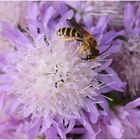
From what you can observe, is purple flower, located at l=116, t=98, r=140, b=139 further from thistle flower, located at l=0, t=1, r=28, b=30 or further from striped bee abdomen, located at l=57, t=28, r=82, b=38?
thistle flower, located at l=0, t=1, r=28, b=30

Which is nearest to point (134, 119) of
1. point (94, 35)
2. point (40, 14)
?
point (94, 35)

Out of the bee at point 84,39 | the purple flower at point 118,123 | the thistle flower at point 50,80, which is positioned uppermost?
the bee at point 84,39

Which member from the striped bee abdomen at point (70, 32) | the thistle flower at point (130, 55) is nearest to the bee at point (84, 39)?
the striped bee abdomen at point (70, 32)

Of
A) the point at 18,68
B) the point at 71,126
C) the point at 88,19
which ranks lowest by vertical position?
the point at 71,126

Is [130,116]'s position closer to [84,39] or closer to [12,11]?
[84,39]

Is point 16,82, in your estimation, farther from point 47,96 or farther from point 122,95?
point 122,95

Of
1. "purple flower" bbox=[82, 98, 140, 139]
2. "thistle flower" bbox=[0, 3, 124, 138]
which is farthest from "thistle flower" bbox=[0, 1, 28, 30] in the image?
"purple flower" bbox=[82, 98, 140, 139]

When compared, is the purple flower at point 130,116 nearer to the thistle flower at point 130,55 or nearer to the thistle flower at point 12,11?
the thistle flower at point 130,55
